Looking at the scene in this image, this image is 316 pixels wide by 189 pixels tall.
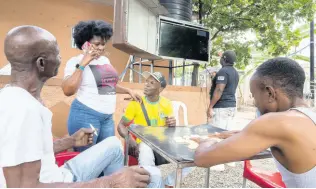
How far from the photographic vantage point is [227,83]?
3.90 m

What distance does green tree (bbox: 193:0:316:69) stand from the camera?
5.91 meters

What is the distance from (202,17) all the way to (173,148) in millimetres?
5196

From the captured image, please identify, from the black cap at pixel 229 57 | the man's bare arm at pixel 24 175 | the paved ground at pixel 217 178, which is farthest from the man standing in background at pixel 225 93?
the man's bare arm at pixel 24 175

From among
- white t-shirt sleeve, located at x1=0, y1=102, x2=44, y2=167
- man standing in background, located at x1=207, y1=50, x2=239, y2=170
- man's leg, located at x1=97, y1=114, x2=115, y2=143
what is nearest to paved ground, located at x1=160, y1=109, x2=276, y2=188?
man standing in background, located at x1=207, y1=50, x2=239, y2=170

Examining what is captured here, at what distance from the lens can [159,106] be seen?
9.46ft

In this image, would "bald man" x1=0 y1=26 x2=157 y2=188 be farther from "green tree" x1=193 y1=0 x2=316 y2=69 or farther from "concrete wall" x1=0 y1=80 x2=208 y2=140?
"green tree" x1=193 y1=0 x2=316 y2=69

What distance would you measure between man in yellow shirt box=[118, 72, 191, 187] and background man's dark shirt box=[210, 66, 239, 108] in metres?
1.29

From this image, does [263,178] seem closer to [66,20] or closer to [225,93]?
[225,93]

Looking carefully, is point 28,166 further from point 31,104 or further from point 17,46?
point 17,46

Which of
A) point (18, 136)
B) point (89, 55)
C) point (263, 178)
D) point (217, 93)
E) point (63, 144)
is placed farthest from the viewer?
point (217, 93)

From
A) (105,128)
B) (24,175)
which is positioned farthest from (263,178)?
(24,175)

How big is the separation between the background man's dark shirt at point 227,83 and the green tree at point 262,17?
249 centimetres

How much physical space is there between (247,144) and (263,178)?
3.20 ft

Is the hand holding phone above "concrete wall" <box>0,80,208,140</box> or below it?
above
